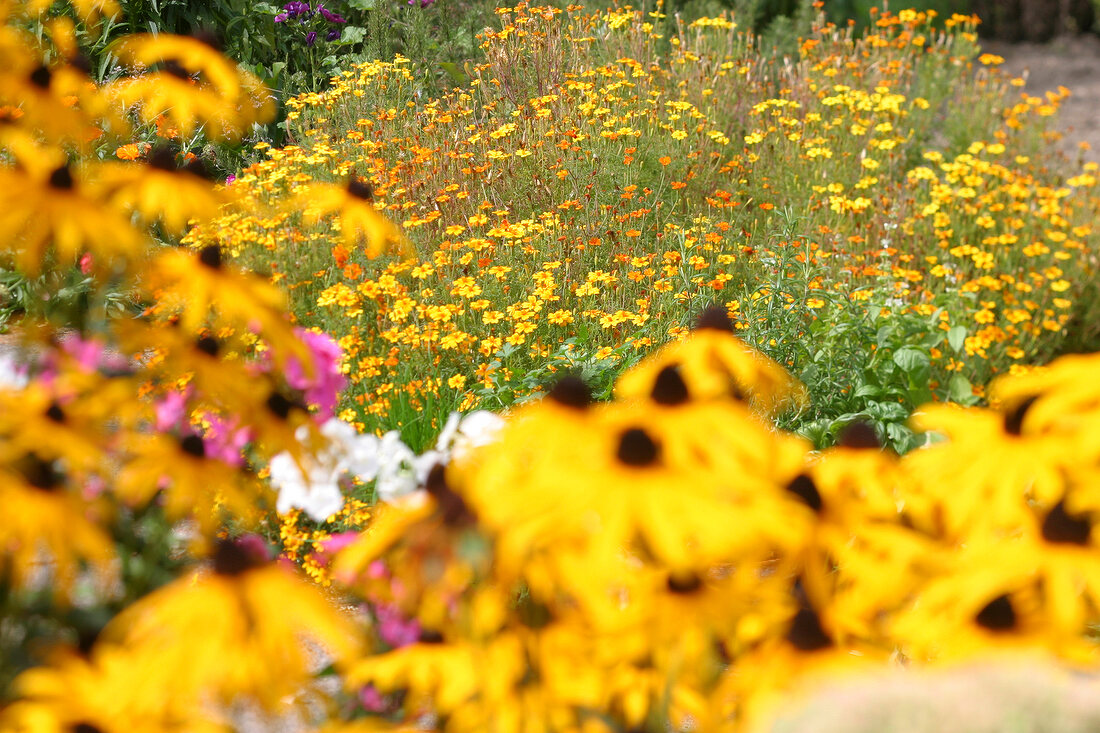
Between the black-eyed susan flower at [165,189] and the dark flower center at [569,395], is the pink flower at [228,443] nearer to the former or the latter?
the black-eyed susan flower at [165,189]

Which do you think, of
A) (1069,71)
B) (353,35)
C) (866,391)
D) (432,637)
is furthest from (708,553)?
(1069,71)

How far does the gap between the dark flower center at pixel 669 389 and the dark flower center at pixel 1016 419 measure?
1.26 feet

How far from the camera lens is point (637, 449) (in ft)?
3.29

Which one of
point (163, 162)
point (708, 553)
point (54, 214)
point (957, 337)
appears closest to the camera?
point (708, 553)

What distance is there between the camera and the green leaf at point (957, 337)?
3967mm

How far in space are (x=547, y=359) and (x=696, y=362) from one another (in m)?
2.65

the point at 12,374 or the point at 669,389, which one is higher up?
the point at 669,389

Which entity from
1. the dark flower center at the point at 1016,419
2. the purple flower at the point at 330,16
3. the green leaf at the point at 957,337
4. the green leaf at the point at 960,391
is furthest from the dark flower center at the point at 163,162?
the purple flower at the point at 330,16

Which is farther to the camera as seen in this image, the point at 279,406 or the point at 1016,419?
the point at 279,406

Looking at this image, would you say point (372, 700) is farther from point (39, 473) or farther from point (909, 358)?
point (909, 358)

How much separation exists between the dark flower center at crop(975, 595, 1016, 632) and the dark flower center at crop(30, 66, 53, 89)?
1.54m

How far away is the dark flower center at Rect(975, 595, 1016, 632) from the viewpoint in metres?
1.14

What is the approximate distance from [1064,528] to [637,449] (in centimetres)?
49

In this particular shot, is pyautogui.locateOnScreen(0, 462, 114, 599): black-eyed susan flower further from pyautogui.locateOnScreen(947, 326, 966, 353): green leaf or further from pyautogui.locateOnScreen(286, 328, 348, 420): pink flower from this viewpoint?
pyautogui.locateOnScreen(947, 326, 966, 353): green leaf
